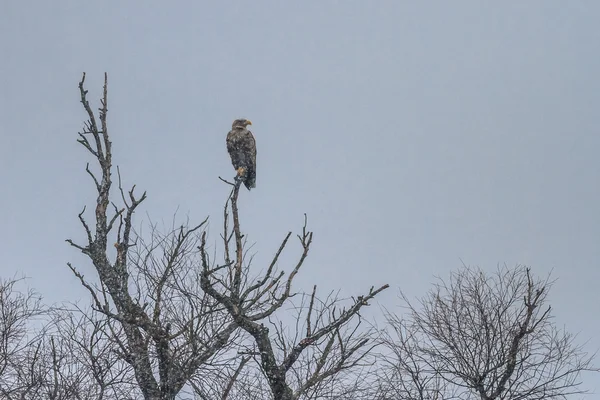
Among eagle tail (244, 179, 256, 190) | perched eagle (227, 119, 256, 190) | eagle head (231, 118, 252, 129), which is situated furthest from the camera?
eagle head (231, 118, 252, 129)

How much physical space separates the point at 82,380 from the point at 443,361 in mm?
8419

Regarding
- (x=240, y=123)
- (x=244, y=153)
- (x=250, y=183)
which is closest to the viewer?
(x=250, y=183)

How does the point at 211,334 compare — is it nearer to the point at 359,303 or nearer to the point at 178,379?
the point at 178,379

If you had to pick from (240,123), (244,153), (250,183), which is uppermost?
(240,123)

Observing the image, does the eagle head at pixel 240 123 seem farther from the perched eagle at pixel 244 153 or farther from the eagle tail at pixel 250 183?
the eagle tail at pixel 250 183

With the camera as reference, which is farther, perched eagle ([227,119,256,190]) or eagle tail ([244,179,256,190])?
perched eagle ([227,119,256,190])

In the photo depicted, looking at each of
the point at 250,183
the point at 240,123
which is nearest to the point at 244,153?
the point at 250,183

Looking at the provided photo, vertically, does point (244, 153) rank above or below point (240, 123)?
below

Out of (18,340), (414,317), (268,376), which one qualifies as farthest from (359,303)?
(18,340)

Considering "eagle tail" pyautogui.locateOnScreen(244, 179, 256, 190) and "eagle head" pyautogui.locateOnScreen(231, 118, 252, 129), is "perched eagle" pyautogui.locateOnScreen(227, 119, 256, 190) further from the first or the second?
"eagle head" pyautogui.locateOnScreen(231, 118, 252, 129)

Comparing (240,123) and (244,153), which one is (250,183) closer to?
(244,153)

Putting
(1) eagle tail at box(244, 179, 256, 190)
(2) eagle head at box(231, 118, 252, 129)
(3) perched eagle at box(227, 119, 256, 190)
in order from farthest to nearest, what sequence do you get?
(2) eagle head at box(231, 118, 252, 129)
(3) perched eagle at box(227, 119, 256, 190)
(1) eagle tail at box(244, 179, 256, 190)

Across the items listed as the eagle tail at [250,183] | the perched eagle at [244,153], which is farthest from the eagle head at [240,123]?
the eagle tail at [250,183]

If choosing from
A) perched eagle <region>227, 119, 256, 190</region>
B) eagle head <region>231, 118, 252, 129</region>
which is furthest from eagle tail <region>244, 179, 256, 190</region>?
eagle head <region>231, 118, 252, 129</region>
